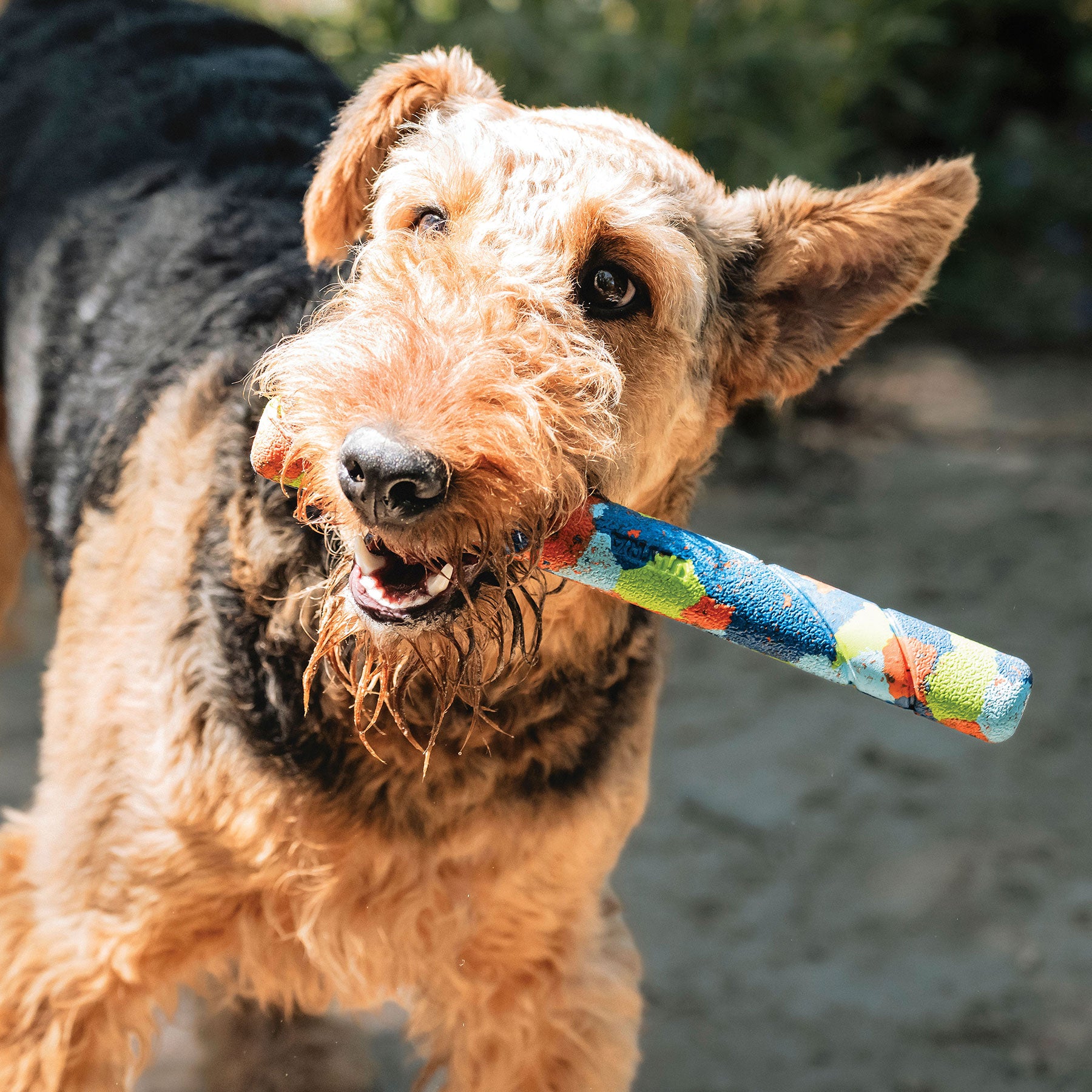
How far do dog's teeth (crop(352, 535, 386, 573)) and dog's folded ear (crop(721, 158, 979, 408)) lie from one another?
88 cm

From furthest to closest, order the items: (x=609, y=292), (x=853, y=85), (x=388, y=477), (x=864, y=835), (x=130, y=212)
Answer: (x=853, y=85) → (x=864, y=835) → (x=130, y=212) → (x=609, y=292) → (x=388, y=477)

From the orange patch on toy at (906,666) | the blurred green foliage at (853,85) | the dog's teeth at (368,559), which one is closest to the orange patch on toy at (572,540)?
the dog's teeth at (368,559)

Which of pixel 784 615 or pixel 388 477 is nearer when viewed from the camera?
pixel 388 477

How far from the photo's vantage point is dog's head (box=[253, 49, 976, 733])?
161 centimetres

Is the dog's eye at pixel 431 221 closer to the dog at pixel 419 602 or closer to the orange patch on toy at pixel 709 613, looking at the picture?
the dog at pixel 419 602

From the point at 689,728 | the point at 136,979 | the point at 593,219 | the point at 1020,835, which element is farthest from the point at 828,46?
the point at 136,979

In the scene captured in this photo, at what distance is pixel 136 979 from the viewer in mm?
2127

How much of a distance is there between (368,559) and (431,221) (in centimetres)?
65

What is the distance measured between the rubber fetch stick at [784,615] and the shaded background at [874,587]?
5.00 feet

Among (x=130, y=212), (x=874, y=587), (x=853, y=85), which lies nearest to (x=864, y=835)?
(x=874, y=587)

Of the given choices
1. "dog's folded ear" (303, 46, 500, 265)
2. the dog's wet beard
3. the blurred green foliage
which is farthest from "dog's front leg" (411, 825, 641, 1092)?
the blurred green foliage

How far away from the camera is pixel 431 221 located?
2.02 metres

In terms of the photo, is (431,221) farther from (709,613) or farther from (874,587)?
(874,587)

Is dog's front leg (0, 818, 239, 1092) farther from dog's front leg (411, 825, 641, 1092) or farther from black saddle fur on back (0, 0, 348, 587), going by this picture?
black saddle fur on back (0, 0, 348, 587)
